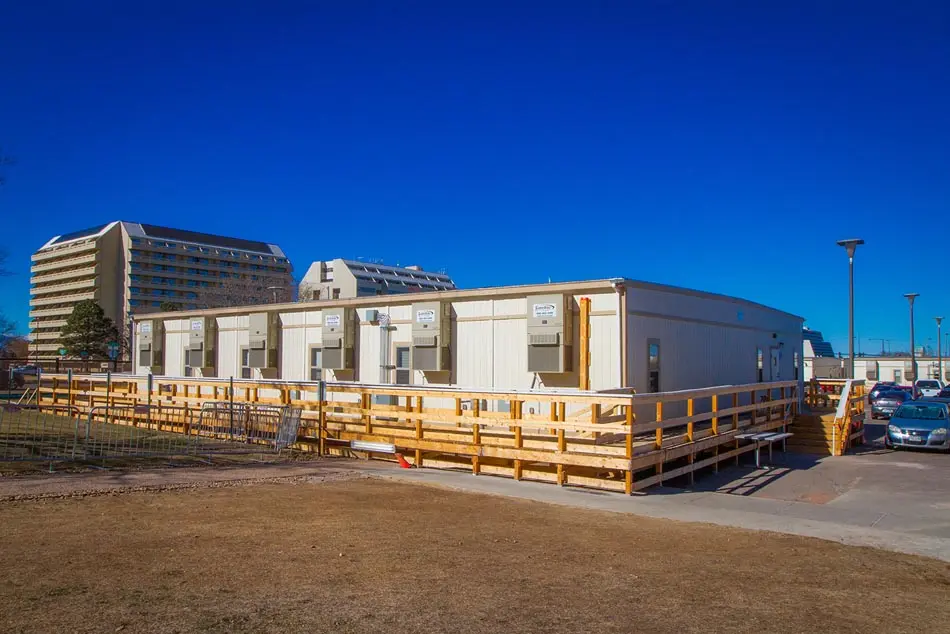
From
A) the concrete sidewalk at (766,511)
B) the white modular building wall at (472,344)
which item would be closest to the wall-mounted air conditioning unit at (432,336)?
the white modular building wall at (472,344)

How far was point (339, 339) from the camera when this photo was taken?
19.9m

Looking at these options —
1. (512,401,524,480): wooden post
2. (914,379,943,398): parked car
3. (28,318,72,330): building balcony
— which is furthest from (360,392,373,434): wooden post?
(28,318,72,330): building balcony

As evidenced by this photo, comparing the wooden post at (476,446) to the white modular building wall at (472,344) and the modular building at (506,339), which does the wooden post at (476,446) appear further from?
the white modular building wall at (472,344)

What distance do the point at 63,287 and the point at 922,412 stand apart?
113228 mm

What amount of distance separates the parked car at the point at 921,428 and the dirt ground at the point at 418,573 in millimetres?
12592

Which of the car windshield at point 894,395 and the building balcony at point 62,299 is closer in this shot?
the car windshield at point 894,395

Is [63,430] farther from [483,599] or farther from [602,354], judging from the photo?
[483,599]

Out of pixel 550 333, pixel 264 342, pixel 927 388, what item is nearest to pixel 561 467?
pixel 550 333

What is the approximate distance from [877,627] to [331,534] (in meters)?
4.74

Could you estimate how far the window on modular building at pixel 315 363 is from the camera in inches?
821

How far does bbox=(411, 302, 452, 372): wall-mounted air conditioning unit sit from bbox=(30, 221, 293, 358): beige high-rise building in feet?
268

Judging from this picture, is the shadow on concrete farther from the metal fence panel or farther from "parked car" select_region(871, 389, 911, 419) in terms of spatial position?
"parked car" select_region(871, 389, 911, 419)

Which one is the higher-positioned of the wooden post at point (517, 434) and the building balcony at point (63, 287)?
the building balcony at point (63, 287)

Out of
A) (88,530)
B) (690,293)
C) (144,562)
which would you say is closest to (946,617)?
(144,562)
